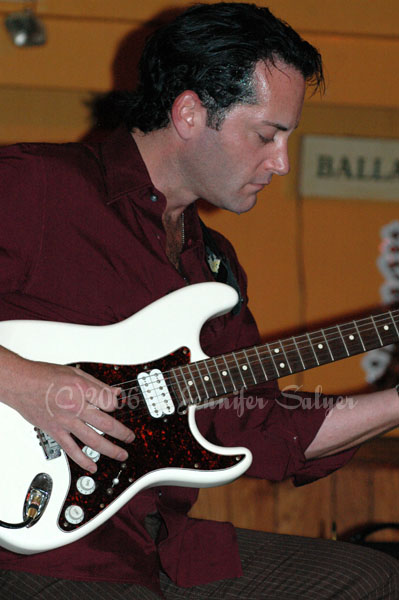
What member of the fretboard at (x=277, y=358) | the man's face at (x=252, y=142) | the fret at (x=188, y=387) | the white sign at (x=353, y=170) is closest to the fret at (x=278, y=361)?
the fretboard at (x=277, y=358)

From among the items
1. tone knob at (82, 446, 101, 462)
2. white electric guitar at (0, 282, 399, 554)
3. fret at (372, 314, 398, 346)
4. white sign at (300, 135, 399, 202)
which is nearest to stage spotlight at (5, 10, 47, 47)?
white sign at (300, 135, 399, 202)

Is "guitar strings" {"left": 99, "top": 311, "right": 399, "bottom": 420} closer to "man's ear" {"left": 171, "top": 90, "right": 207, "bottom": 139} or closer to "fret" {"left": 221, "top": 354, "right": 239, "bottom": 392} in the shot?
"fret" {"left": 221, "top": 354, "right": 239, "bottom": 392}

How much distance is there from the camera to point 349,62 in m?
2.85

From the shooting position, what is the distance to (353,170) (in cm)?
297

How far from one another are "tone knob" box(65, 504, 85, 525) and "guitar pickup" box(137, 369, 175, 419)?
0.21 m

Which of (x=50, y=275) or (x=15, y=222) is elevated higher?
(x=15, y=222)

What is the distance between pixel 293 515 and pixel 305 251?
1.04 meters

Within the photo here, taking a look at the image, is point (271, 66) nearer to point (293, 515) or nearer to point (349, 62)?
point (349, 62)

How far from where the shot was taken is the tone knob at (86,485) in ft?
4.11

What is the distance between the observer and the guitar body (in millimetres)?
1221

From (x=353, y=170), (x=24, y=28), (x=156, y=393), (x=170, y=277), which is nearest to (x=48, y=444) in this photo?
(x=156, y=393)

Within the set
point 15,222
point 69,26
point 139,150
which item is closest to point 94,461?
point 15,222

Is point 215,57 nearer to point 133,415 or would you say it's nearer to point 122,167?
point 122,167

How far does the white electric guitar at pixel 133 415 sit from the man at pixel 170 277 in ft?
0.12
